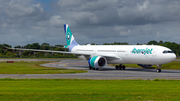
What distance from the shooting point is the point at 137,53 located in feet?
133

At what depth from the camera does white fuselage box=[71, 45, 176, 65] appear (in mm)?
37500

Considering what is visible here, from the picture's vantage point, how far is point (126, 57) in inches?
1674

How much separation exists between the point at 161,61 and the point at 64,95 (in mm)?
26594

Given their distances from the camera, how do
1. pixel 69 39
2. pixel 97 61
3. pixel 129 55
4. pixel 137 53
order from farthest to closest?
pixel 69 39 → pixel 97 61 → pixel 129 55 → pixel 137 53

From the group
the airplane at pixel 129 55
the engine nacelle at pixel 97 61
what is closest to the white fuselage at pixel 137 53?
the airplane at pixel 129 55

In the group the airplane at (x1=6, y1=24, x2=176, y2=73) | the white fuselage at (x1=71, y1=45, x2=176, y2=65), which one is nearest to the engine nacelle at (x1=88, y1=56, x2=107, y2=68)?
the airplane at (x1=6, y1=24, x2=176, y2=73)

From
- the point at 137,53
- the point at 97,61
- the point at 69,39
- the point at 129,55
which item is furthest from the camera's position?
the point at 69,39

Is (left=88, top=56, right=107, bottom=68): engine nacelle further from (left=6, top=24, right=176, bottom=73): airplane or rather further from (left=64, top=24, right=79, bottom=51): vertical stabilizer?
(left=64, top=24, right=79, bottom=51): vertical stabilizer

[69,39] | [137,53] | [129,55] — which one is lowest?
[129,55]

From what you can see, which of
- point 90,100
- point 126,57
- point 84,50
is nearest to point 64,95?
point 90,100

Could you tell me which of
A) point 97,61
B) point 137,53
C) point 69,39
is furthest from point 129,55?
point 69,39

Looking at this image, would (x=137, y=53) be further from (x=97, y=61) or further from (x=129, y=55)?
(x=97, y=61)

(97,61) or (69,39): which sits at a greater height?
(69,39)

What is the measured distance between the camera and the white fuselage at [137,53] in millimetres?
37500
